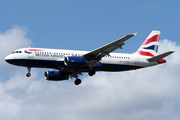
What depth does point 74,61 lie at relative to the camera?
177 feet

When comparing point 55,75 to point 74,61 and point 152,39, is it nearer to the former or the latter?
point 74,61

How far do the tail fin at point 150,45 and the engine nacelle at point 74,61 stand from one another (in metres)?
12.3

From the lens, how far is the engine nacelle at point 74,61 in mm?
53741

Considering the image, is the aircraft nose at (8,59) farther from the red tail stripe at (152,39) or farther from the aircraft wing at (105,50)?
the red tail stripe at (152,39)

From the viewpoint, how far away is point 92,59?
55.9 meters

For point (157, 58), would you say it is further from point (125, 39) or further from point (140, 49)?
point (125, 39)

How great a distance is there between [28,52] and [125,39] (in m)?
14.8

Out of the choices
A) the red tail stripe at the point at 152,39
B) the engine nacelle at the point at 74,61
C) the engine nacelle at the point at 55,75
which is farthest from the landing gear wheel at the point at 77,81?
the red tail stripe at the point at 152,39

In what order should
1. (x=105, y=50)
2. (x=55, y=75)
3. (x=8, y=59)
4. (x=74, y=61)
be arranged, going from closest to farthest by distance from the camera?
1. (x=74, y=61)
2. (x=105, y=50)
3. (x=8, y=59)
4. (x=55, y=75)

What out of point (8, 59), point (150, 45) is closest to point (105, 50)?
point (150, 45)

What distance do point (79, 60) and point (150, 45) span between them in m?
16.2

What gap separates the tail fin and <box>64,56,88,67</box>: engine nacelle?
12.3 metres

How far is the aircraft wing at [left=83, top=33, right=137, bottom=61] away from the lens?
5078 centimetres

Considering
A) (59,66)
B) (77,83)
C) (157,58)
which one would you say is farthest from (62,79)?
(157,58)
